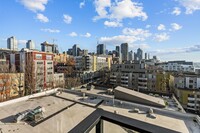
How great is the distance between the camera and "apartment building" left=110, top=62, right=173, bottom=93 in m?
26.0

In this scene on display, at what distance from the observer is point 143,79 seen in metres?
27.2

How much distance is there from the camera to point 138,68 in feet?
100.0

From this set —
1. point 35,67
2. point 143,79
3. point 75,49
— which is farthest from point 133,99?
point 75,49

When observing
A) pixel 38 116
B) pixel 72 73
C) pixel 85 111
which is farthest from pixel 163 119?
pixel 72 73

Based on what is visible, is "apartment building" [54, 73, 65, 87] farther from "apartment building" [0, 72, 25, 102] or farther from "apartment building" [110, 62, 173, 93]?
"apartment building" [110, 62, 173, 93]

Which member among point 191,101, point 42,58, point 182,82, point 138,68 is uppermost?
point 42,58

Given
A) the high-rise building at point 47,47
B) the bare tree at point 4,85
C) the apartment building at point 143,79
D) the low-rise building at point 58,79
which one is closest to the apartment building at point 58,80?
the low-rise building at point 58,79

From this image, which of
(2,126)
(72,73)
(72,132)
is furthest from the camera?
(72,73)

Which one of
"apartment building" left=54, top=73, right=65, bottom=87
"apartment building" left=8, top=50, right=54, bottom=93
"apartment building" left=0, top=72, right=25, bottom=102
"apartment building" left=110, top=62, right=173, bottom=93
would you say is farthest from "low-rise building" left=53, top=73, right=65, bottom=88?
"apartment building" left=110, top=62, right=173, bottom=93

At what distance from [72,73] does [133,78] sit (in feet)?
57.5

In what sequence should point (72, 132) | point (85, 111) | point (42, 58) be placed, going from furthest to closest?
point (42, 58)
point (85, 111)
point (72, 132)

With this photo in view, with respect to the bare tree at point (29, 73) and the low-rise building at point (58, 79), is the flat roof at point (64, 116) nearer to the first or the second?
the bare tree at point (29, 73)

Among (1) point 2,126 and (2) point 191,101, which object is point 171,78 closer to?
(2) point 191,101

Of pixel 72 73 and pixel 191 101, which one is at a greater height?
pixel 72 73
